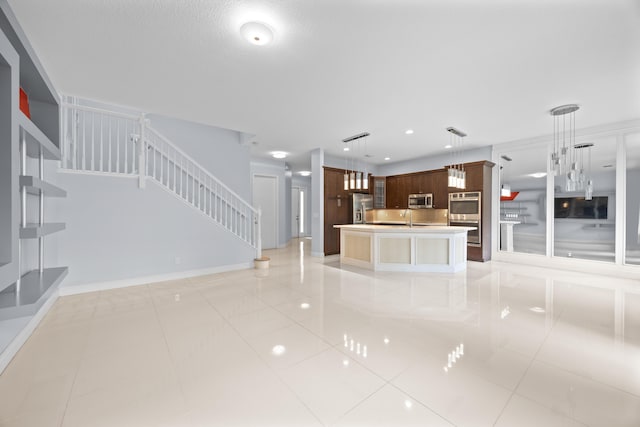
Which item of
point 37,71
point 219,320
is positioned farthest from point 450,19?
point 219,320

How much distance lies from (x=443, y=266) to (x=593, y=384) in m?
3.26

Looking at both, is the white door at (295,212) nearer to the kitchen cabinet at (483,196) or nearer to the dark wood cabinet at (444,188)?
the dark wood cabinet at (444,188)

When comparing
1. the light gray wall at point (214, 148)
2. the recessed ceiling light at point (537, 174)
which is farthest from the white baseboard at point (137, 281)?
the recessed ceiling light at point (537, 174)

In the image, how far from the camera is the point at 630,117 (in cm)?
450

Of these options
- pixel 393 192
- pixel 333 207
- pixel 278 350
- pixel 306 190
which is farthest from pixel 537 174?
pixel 278 350

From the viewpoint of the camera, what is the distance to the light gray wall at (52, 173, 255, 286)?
3684 millimetres

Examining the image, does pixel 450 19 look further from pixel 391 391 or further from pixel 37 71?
pixel 37 71

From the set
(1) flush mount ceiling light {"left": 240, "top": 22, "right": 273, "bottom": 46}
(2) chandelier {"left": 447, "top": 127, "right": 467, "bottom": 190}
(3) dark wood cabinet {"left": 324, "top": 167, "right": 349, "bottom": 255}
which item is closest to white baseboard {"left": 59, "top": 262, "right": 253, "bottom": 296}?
(3) dark wood cabinet {"left": 324, "top": 167, "right": 349, "bottom": 255}

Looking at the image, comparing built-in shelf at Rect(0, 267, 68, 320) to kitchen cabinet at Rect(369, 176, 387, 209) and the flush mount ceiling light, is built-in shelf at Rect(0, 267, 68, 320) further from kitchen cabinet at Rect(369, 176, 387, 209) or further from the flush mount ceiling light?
kitchen cabinet at Rect(369, 176, 387, 209)

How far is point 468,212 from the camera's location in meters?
6.51

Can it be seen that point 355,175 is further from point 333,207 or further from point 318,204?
point 333,207

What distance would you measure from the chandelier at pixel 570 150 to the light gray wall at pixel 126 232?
6177 millimetres

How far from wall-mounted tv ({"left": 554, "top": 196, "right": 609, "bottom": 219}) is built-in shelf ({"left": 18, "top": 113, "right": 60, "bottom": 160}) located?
7832mm

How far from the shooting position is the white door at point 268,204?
8132mm
